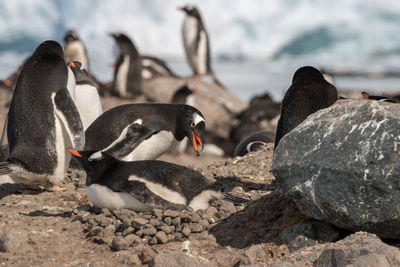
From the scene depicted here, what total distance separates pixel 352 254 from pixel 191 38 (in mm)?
15857

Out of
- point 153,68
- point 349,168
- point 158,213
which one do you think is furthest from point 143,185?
point 153,68

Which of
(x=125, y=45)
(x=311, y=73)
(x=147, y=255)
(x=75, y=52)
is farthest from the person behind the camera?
(x=75, y=52)

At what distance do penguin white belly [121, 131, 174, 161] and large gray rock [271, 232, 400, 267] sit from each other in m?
2.36

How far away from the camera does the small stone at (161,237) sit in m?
3.60

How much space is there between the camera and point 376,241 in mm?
3107

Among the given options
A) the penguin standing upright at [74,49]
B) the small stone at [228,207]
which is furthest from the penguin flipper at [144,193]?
the penguin standing upright at [74,49]

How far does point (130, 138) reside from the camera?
5215 millimetres

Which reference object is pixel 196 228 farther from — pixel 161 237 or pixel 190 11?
pixel 190 11

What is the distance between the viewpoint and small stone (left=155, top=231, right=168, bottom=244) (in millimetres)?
3598

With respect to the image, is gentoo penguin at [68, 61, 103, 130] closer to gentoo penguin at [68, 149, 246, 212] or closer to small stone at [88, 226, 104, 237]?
gentoo penguin at [68, 149, 246, 212]

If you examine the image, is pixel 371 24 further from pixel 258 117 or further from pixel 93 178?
pixel 93 178

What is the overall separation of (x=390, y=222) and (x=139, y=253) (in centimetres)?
155

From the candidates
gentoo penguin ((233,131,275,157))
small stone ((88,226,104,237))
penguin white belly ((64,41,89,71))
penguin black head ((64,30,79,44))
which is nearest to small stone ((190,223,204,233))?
small stone ((88,226,104,237))

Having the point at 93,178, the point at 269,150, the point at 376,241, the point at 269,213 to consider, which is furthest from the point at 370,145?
the point at 269,150
